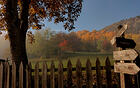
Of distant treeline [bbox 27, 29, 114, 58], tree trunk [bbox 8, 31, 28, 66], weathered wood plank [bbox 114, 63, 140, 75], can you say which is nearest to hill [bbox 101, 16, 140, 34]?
distant treeline [bbox 27, 29, 114, 58]

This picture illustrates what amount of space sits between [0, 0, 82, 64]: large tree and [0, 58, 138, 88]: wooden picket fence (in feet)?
3.60

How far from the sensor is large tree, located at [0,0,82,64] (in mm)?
5918

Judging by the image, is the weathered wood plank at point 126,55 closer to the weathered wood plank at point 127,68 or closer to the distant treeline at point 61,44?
the weathered wood plank at point 127,68

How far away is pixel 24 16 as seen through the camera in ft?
23.2

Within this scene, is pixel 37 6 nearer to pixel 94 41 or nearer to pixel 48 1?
pixel 48 1

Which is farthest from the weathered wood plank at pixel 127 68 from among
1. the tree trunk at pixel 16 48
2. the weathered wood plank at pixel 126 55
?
the tree trunk at pixel 16 48

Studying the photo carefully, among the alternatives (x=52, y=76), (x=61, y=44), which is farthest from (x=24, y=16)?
(x=61, y=44)

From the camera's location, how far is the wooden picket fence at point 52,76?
383cm

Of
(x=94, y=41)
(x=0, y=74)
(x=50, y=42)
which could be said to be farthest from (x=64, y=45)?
(x=0, y=74)

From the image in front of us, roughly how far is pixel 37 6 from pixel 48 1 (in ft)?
3.18

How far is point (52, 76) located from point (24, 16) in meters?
4.37

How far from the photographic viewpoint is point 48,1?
9477mm

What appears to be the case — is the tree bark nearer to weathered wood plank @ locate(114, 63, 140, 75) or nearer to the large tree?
the large tree

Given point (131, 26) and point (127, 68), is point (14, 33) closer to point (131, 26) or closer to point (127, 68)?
point (127, 68)
